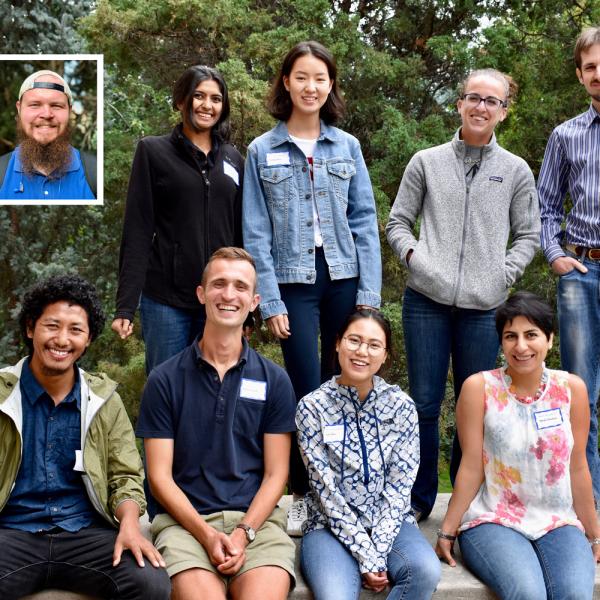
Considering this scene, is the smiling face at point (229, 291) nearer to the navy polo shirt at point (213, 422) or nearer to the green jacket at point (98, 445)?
the navy polo shirt at point (213, 422)

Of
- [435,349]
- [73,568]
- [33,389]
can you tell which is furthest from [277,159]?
[73,568]

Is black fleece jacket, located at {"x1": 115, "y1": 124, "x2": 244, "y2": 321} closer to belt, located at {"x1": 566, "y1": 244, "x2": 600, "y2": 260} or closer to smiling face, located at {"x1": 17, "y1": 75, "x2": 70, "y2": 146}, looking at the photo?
belt, located at {"x1": 566, "y1": 244, "x2": 600, "y2": 260}

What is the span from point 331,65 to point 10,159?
19.6ft

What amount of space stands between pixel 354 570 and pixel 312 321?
106 centimetres

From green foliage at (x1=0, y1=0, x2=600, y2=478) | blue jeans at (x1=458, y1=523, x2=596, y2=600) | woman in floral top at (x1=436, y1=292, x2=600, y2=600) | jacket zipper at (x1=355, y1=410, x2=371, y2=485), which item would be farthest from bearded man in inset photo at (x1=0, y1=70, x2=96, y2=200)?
blue jeans at (x1=458, y1=523, x2=596, y2=600)

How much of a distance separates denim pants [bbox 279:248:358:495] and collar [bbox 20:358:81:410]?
3.04 feet

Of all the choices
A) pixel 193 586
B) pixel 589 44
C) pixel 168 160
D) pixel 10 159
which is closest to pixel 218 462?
pixel 193 586

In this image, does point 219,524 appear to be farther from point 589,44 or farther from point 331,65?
point 589,44

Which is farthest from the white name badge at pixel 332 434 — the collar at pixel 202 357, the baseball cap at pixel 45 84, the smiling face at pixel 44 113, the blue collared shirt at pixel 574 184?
the baseball cap at pixel 45 84

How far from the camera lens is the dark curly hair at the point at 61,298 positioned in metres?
3.40

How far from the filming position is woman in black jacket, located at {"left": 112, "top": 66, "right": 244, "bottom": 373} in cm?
384

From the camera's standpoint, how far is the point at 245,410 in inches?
137

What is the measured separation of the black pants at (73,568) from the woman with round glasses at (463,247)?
1.42 meters

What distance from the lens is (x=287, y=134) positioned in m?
3.94
